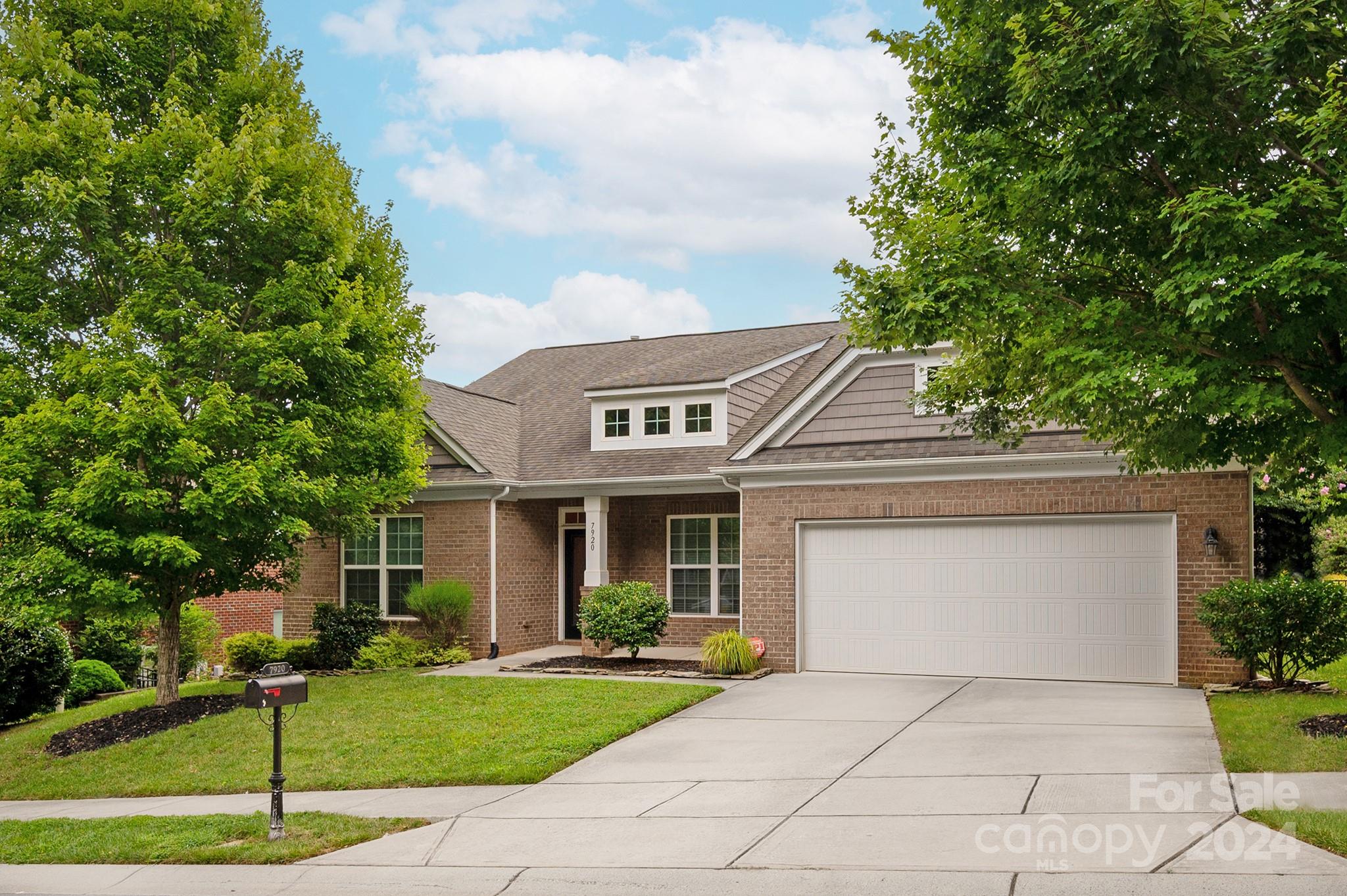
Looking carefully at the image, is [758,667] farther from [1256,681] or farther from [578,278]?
[578,278]

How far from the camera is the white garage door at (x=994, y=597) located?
1457cm

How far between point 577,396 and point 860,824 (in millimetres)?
16597

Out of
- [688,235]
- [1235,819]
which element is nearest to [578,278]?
[688,235]

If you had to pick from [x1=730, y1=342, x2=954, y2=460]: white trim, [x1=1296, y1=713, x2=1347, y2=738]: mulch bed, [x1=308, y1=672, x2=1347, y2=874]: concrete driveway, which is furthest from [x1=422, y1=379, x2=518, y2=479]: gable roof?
[x1=1296, y1=713, x2=1347, y2=738]: mulch bed

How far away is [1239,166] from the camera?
926 centimetres

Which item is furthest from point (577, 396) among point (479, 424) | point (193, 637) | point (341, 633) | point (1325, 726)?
point (1325, 726)

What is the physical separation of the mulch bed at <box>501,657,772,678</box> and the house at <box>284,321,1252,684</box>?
1200mm

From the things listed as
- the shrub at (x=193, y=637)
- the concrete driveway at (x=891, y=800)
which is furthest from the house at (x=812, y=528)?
the concrete driveway at (x=891, y=800)

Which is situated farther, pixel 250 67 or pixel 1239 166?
pixel 250 67

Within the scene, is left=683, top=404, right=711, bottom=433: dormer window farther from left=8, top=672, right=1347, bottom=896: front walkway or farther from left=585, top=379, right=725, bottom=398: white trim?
left=8, top=672, right=1347, bottom=896: front walkway

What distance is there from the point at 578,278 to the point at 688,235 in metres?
17.0

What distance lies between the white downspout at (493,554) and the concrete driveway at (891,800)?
22.2ft

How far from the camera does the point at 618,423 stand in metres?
20.7

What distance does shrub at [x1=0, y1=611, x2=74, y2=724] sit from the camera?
15.8 meters
